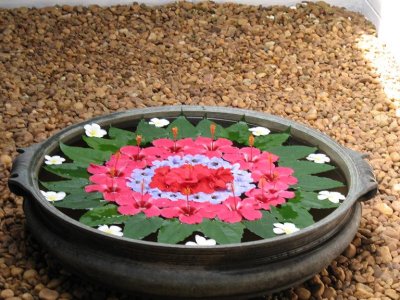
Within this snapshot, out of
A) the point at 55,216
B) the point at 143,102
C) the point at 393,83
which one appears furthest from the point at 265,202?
the point at 393,83

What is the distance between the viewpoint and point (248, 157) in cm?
298

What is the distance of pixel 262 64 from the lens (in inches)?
174

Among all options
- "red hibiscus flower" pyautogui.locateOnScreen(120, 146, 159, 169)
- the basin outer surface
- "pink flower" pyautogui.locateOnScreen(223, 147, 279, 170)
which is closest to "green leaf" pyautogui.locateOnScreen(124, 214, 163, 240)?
the basin outer surface

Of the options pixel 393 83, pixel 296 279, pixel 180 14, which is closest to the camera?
pixel 296 279

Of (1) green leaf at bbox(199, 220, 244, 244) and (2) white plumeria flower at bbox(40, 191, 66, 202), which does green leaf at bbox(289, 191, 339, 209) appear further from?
(2) white plumeria flower at bbox(40, 191, 66, 202)

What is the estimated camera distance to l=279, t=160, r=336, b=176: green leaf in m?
2.91

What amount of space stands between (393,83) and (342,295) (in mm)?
1849

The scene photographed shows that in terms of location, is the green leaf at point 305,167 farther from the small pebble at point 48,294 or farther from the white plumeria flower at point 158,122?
the small pebble at point 48,294

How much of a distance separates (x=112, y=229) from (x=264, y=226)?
454 millimetres

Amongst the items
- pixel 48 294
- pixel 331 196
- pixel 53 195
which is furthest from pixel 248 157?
pixel 48 294

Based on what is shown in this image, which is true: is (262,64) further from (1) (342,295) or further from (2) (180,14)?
(1) (342,295)

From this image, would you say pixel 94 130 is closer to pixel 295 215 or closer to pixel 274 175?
pixel 274 175

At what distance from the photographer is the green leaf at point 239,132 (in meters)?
3.13

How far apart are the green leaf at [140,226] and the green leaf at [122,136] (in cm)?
53
